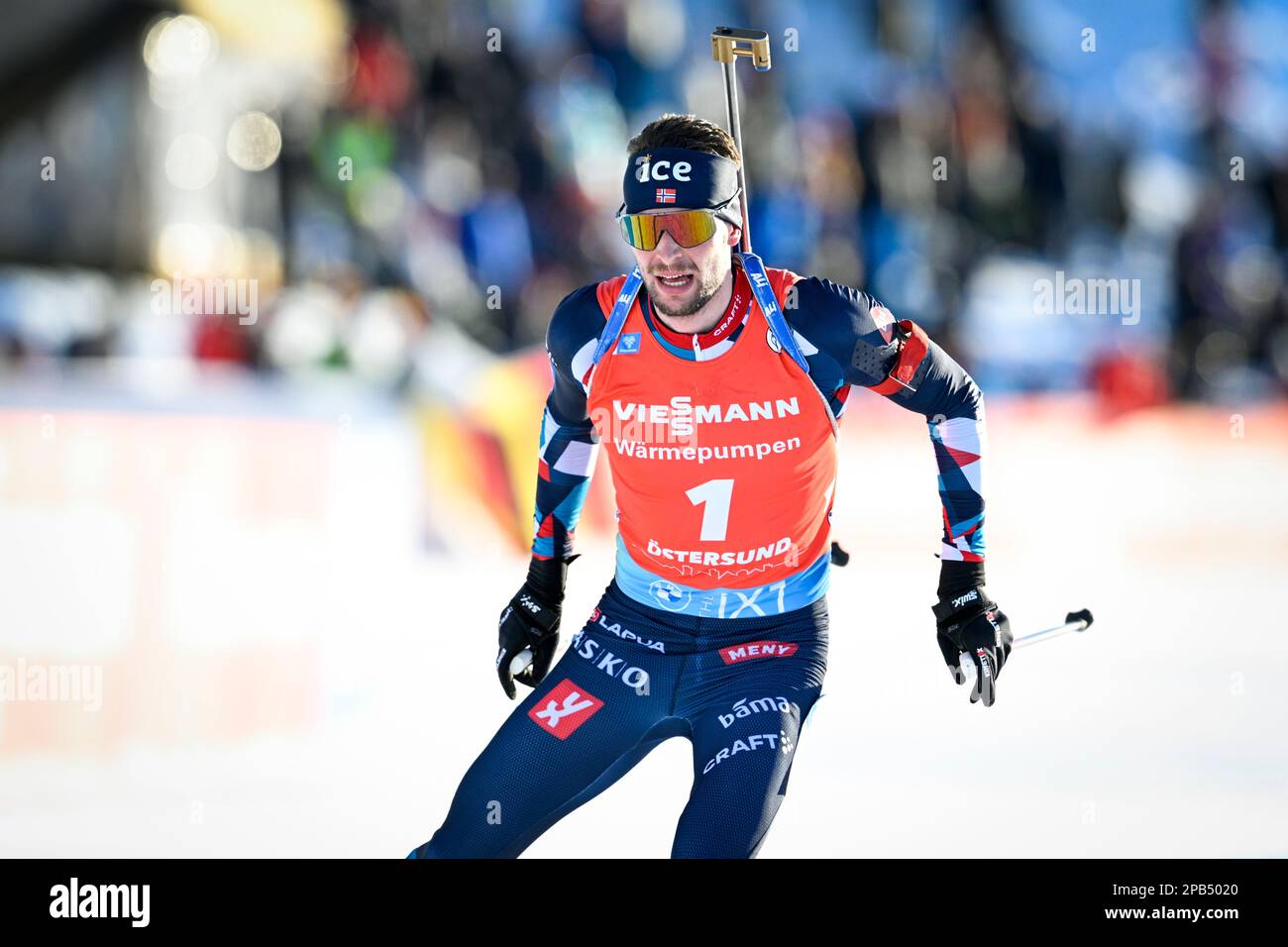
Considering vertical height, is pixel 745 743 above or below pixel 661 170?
below

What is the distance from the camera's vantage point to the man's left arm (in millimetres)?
3748

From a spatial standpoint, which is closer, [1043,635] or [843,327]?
[843,327]

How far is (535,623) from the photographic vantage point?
4191 millimetres

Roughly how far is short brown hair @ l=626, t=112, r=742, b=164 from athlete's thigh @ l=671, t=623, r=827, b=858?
1.28 metres

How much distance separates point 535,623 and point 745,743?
32.2 inches

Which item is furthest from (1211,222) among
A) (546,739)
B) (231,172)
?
(546,739)
